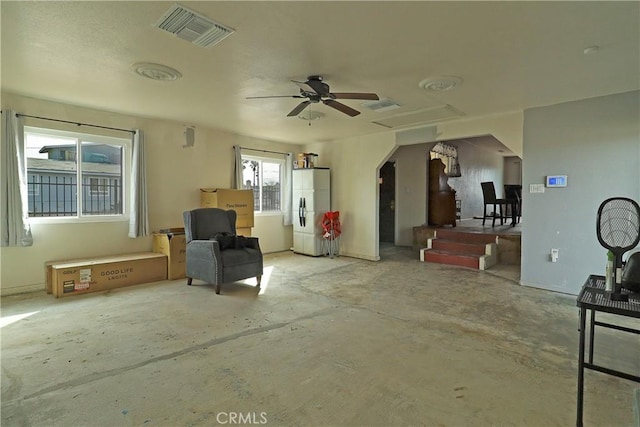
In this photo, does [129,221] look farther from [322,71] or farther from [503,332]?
[503,332]

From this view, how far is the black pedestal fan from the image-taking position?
1726 millimetres

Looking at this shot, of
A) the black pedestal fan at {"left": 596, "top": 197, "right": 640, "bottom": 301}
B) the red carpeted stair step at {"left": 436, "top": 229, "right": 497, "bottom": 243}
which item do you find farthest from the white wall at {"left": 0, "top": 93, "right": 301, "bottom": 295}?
the black pedestal fan at {"left": 596, "top": 197, "right": 640, "bottom": 301}

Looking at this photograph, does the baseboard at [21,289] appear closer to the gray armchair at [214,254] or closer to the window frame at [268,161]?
the gray armchair at [214,254]

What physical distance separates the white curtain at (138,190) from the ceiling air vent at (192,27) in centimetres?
296

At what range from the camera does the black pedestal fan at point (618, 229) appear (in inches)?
67.9

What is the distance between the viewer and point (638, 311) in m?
1.49

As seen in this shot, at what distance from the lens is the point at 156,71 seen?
126 inches

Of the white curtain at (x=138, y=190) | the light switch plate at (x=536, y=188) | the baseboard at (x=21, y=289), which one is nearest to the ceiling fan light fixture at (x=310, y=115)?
the white curtain at (x=138, y=190)

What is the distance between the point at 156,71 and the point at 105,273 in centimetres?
277

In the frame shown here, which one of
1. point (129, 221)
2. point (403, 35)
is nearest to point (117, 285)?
point (129, 221)

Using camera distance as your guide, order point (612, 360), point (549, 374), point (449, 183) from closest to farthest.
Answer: point (549, 374)
point (612, 360)
point (449, 183)

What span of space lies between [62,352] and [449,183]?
28.0ft

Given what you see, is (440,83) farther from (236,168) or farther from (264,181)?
(264,181)

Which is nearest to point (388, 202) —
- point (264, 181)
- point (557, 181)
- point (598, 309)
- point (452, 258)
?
point (452, 258)
